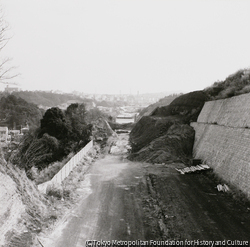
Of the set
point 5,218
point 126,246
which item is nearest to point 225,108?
point 126,246

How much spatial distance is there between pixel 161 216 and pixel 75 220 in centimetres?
376

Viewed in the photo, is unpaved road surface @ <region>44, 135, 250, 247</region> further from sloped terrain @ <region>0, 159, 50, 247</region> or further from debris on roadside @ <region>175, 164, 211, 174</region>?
sloped terrain @ <region>0, 159, 50, 247</region>

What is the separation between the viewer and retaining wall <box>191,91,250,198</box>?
44.7 ft

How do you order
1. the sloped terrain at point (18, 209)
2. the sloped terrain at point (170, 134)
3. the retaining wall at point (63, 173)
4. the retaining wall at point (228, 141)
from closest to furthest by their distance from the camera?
the sloped terrain at point (18, 209) < the retaining wall at point (63, 173) < the retaining wall at point (228, 141) < the sloped terrain at point (170, 134)

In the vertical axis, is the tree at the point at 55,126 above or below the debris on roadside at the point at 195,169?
above

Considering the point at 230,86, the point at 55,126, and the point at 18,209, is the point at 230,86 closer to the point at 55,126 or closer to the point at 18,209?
the point at 55,126

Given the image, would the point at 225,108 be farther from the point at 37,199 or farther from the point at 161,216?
the point at 37,199

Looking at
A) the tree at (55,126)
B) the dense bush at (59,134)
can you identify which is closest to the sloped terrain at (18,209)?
the dense bush at (59,134)

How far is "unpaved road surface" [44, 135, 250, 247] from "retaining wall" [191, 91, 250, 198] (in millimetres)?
1091

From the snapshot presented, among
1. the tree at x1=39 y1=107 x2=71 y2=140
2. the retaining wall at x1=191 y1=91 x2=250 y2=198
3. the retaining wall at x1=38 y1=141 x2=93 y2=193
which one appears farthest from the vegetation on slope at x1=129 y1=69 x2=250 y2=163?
the tree at x1=39 y1=107 x2=71 y2=140

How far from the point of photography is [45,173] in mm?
18969

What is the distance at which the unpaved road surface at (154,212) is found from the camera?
9.75 meters

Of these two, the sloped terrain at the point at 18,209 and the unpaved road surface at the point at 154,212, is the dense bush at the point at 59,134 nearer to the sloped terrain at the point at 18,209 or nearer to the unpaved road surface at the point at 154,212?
the unpaved road surface at the point at 154,212

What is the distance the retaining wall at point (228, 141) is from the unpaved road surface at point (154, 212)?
109cm
